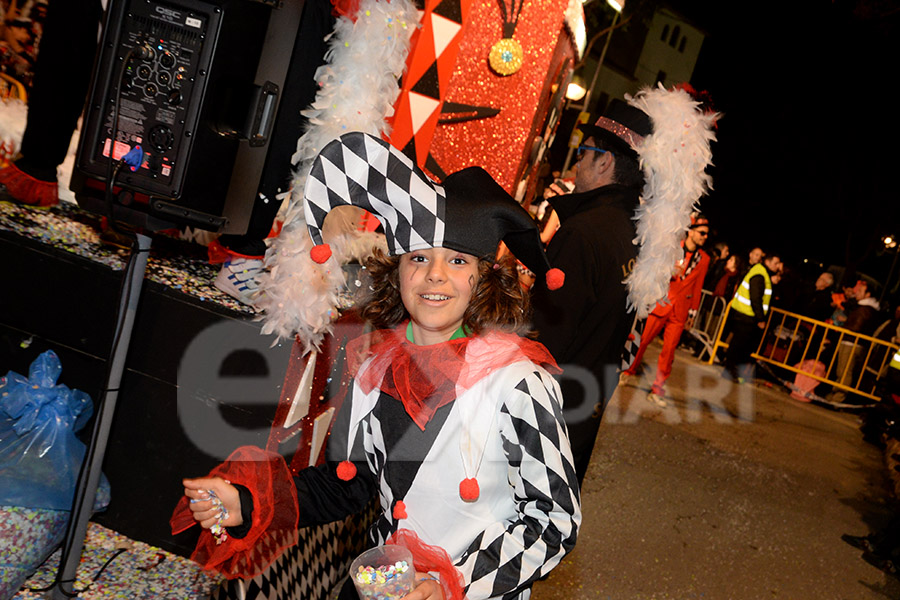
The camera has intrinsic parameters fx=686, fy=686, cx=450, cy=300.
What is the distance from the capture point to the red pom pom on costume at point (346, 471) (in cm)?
181

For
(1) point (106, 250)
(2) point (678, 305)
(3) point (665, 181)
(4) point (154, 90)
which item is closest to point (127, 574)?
(1) point (106, 250)

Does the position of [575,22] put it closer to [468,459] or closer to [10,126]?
[10,126]

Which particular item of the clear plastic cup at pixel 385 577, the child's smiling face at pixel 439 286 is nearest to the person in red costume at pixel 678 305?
the child's smiling face at pixel 439 286

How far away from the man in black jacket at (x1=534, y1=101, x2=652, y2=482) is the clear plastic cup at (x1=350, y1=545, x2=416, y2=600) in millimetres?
1350

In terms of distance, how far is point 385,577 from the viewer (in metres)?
1.35

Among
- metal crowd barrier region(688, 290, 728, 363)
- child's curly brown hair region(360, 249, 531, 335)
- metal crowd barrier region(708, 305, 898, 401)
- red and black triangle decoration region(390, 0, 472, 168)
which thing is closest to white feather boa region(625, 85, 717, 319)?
red and black triangle decoration region(390, 0, 472, 168)

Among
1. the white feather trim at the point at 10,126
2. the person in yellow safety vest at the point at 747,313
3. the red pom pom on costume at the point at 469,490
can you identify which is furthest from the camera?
the person in yellow safety vest at the point at 747,313

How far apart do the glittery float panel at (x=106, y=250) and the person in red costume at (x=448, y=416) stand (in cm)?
111

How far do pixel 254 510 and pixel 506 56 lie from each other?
3.17 m

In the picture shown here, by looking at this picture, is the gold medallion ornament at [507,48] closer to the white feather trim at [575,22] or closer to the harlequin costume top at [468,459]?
the white feather trim at [575,22]

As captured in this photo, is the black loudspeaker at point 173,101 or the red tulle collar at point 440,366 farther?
the black loudspeaker at point 173,101

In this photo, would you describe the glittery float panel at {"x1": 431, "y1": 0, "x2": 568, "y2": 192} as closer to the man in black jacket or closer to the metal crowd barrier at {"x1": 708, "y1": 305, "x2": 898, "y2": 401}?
the man in black jacket

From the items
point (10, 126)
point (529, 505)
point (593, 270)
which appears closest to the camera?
point (529, 505)

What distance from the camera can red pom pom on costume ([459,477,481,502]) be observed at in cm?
158
